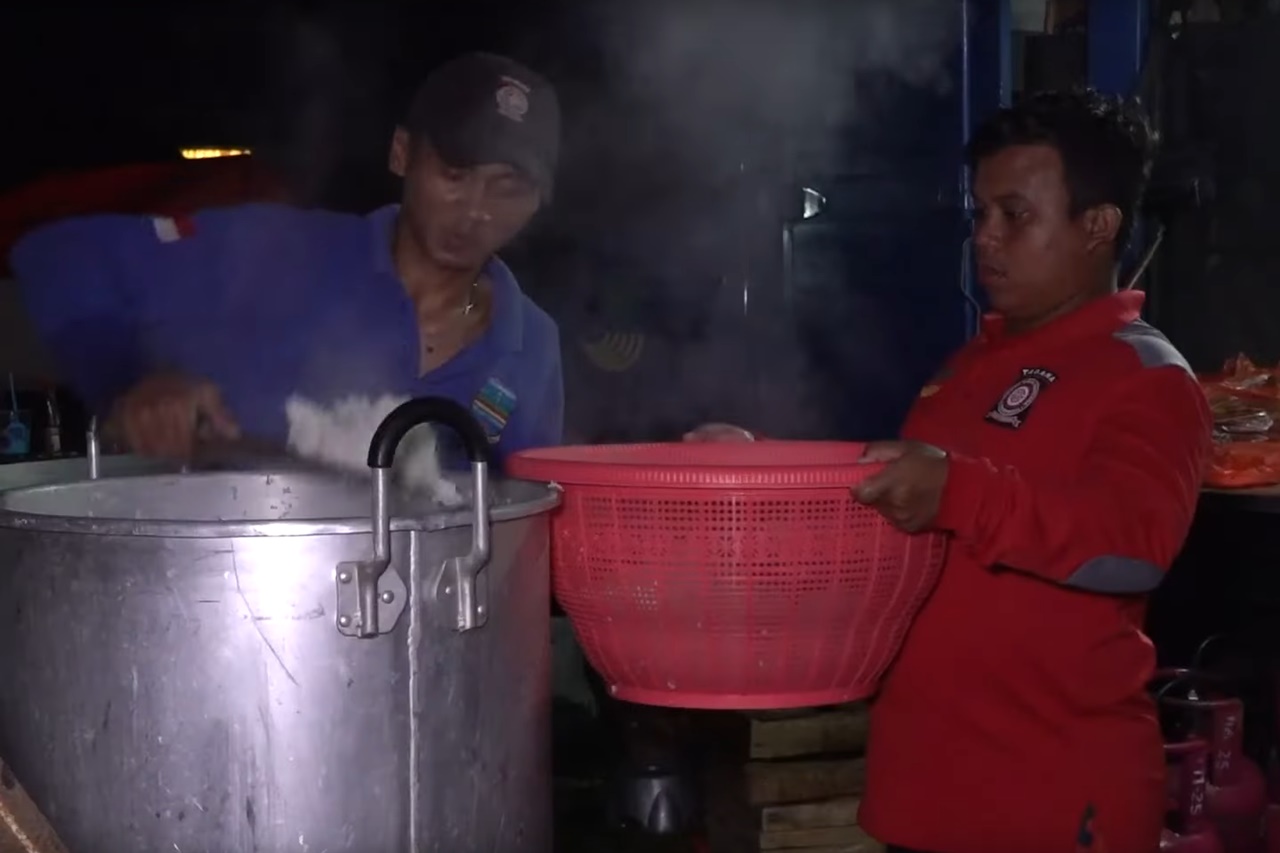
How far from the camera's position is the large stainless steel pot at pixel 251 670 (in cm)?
123

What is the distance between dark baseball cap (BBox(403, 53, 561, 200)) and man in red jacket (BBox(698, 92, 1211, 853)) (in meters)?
0.98

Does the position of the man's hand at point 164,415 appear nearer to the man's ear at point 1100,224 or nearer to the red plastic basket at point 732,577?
the red plastic basket at point 732,577

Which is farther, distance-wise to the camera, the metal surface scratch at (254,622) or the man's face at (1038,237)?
the man's face at (1038,237)

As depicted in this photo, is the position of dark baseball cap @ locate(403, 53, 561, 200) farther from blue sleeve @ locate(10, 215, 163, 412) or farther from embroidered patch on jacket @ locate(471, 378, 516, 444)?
blue sleeve @ locate(10, 215, 163, 412)

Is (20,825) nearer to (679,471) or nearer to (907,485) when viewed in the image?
(679,471)

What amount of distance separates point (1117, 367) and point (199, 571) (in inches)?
43.1

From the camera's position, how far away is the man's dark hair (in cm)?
180

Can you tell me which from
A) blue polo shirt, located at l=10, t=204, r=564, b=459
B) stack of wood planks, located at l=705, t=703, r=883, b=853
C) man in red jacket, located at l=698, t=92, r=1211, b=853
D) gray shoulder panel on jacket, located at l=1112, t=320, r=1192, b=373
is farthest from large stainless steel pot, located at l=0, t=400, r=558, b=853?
stack of wood planks, located at l=705, t=703, r=883, b=853

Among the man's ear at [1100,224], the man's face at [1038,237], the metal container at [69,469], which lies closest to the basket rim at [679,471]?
the man's face at [1038,237]

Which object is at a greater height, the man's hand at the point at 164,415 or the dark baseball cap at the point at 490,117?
the dark baseball cap at the point at 490,117

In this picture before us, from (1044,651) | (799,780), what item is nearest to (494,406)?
(799,780)

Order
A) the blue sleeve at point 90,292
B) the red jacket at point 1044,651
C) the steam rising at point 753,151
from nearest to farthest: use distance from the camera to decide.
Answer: the red jacket at point 1044,651 → the blue sleeve at point 90,292 → the steam rising at point 753,151

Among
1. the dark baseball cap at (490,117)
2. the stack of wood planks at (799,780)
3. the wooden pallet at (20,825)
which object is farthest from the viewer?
the stack of wood planks at (799,780)

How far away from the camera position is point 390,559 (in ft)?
4.05
